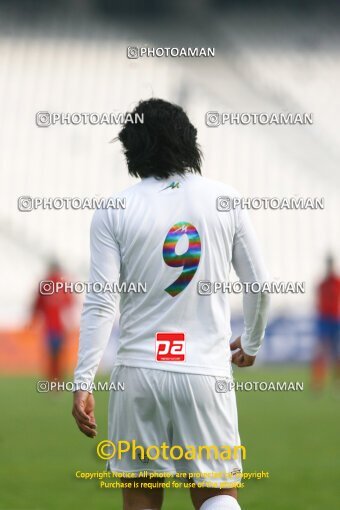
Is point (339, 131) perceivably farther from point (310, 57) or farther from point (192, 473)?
point (192, 473)

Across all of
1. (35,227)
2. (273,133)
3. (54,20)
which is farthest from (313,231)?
(54,20)

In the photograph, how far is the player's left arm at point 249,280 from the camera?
9.06ft

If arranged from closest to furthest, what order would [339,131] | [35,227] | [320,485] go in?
1. [320,485]
2. [35,227]
3. [339,131]

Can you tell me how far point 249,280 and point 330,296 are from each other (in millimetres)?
11250

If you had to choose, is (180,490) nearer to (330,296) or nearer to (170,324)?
(170,324)

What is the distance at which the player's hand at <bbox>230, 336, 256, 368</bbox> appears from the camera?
292 cm

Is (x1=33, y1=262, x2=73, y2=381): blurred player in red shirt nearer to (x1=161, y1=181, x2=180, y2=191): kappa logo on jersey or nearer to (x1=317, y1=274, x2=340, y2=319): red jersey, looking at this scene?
(x1=317, y1=274, x2=340, y2=319): red jersey

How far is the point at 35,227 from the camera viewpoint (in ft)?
79.4

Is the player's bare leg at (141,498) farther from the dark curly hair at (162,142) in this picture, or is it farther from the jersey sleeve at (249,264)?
the dark curly hair at (162,142)

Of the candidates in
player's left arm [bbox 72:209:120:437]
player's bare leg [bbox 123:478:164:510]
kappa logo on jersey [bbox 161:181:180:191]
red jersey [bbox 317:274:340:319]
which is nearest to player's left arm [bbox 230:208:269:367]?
kappa logo on jersey [bbox 161:181:180:191]

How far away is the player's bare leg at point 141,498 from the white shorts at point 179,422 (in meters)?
0.05

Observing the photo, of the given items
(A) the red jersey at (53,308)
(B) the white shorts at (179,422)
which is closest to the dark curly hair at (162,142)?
(B) the white shorts at (179,422)

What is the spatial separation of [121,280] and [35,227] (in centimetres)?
2161

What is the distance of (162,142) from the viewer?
2.81 meters
